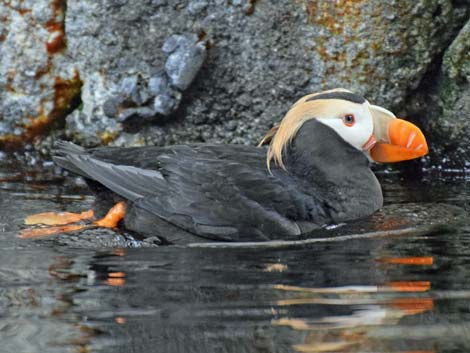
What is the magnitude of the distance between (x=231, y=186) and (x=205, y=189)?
127mm

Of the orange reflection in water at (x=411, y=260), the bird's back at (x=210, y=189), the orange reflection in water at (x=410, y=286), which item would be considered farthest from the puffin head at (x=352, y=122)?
the orange reflection in water at (x=410, y=286)

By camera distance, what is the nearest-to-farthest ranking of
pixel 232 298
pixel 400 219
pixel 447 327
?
1. pixel 447 327
2. pixel 232 298
3. pixel 400 219

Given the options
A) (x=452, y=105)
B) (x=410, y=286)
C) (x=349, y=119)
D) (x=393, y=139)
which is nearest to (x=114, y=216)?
(x=349, y=119)

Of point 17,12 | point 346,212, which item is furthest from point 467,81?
point 17,12

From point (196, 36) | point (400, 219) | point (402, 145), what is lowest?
point (400, 219)

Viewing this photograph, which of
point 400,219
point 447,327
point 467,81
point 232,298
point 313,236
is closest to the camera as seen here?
point 447,327

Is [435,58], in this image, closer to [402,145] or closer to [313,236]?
[402,145]

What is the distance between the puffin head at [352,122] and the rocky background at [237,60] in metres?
1.18

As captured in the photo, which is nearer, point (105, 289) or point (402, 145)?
point (105, 289)

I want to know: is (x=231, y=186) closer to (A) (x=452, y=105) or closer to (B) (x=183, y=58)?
(B) (x=183, y=58)

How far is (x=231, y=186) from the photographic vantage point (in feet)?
16.5

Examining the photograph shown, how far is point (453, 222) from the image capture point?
206 inches

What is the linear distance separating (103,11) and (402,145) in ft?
7.60

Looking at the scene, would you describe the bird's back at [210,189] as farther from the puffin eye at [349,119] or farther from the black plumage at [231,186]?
the puffin eye at [349,119]
